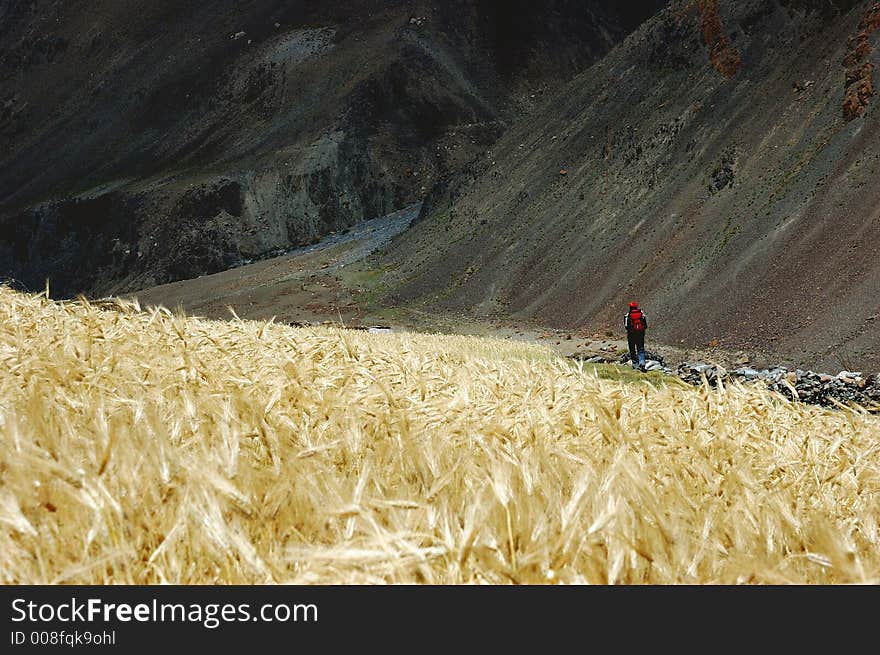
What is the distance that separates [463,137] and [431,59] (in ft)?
38.7

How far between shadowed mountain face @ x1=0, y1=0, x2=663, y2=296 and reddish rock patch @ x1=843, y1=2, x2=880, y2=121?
48748mm

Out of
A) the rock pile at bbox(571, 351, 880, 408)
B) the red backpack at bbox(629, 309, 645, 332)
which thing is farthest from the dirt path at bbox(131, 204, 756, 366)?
the red backpack at bbox(629, 309, 645, 332)

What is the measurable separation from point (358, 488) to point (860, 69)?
37.2 m

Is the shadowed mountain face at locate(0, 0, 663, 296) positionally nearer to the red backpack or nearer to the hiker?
the hiker

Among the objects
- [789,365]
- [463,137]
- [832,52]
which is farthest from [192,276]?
[789,365]

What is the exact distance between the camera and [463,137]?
8419cm

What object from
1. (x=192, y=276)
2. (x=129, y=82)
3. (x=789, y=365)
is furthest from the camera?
(x=129, y=82)

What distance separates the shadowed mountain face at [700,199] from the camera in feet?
92.1

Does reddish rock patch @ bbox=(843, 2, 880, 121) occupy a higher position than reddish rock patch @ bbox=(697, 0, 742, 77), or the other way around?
reddish rock patch @ bbox=(697, 0, 742, 77)

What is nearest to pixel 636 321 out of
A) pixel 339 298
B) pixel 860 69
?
pixel 860 69

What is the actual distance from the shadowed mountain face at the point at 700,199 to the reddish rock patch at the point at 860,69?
0.08 meters

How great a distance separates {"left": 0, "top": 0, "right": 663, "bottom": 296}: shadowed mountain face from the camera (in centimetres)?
8062

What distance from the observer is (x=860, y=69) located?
110 ft

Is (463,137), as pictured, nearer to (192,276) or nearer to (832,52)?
(192,276)
